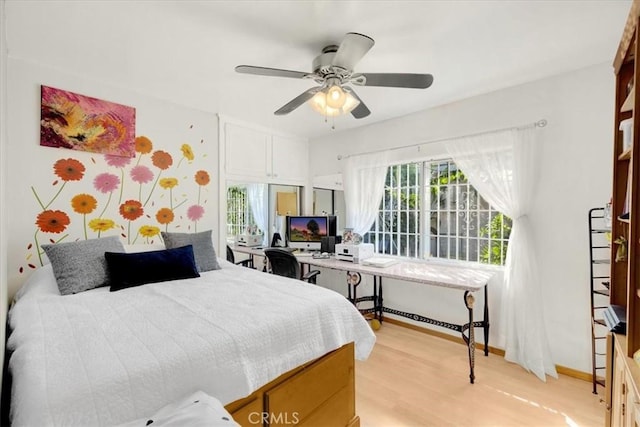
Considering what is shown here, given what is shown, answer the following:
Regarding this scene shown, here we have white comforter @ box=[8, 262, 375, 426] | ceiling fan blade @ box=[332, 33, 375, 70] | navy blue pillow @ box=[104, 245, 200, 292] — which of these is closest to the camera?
white comforter @ box=[8, 262, 375, 426]

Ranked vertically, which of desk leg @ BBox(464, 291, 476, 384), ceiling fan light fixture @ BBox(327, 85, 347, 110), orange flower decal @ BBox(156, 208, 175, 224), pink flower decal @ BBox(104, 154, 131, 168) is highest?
ceiling fan light fixture @ BBox(327, 85, 347, 110)

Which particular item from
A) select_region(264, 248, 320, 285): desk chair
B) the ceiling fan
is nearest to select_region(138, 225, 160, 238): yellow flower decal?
select_region(264, 248, 320, 285): desk chair

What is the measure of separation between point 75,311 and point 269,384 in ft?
3.46

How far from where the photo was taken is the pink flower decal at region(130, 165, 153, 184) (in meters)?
2.60

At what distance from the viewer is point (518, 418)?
1819mm

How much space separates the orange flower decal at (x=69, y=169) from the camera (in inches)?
87.4

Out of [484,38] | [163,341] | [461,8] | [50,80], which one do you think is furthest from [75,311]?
[484,38]

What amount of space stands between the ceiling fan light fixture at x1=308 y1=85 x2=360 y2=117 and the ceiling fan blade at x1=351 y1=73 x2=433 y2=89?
0.11 m

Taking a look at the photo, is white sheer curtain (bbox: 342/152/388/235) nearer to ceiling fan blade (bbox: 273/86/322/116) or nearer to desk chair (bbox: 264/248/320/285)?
desk chair (bbox: 264/248/320/285)

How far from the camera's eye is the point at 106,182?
8.01 ft

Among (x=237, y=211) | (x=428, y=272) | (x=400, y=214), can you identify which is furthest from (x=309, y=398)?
(x=237, y=211)

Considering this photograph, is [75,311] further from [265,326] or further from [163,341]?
[265,326]

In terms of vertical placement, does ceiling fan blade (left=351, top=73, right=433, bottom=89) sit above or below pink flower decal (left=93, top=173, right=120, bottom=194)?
above

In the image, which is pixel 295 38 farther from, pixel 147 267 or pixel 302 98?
pixel 147 267
